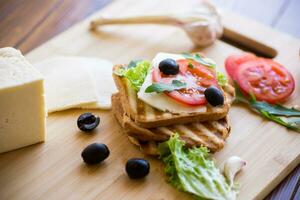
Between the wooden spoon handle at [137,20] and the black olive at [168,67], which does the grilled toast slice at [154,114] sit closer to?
the black olive at [168,67]

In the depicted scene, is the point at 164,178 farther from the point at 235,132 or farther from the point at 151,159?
the point at 235,132

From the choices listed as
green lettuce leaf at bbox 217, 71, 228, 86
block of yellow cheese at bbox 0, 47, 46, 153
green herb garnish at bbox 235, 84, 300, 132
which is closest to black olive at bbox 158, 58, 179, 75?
green lettuce leaf at bbox 217, 71, 228, 86

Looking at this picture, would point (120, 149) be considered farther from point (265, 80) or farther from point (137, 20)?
point (137, 20)

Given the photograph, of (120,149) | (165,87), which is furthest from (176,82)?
(120,149)

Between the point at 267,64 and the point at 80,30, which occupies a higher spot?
the point at 267,64

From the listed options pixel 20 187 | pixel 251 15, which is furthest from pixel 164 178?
pixel 251 15

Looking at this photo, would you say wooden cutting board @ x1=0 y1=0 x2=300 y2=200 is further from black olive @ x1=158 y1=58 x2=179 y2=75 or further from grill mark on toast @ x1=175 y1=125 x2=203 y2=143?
black olive @ x1=158 y1=58 x2=179 y2=75

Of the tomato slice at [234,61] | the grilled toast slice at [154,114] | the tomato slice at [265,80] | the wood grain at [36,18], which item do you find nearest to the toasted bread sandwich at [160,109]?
the grilled toast slice at [154,114]
